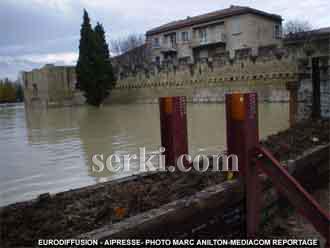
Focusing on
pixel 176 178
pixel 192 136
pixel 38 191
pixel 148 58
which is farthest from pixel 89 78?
pixel 176 178

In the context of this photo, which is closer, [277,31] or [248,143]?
[248,143]

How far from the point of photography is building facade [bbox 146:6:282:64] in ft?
81.9

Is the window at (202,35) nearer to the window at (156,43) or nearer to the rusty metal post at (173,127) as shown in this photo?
the window at (156,43)

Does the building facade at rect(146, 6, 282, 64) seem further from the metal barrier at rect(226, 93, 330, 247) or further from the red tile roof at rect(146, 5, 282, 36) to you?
the metal barrier at rect(226, 93, 330, 247)

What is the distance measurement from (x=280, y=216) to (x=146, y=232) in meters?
1.66

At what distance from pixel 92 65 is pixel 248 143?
20.9 meters

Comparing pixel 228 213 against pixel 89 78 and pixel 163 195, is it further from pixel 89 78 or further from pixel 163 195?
pixel 89 78

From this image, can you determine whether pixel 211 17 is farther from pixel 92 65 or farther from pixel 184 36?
pixel 92 65

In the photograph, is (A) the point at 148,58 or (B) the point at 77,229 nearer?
(B) the point at 77,229

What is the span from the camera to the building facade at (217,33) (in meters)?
25.0

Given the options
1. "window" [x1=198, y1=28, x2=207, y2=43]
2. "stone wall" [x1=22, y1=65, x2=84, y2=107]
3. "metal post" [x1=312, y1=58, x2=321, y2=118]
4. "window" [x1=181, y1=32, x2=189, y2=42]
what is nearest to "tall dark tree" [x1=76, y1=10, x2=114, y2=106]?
"stone wall" [x1=22, y1=65, x2=84, y2=107]

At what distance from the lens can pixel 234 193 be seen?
2273 mm

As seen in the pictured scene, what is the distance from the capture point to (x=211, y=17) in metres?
26.3

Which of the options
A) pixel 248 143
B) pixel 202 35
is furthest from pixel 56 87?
pixel 248 143
